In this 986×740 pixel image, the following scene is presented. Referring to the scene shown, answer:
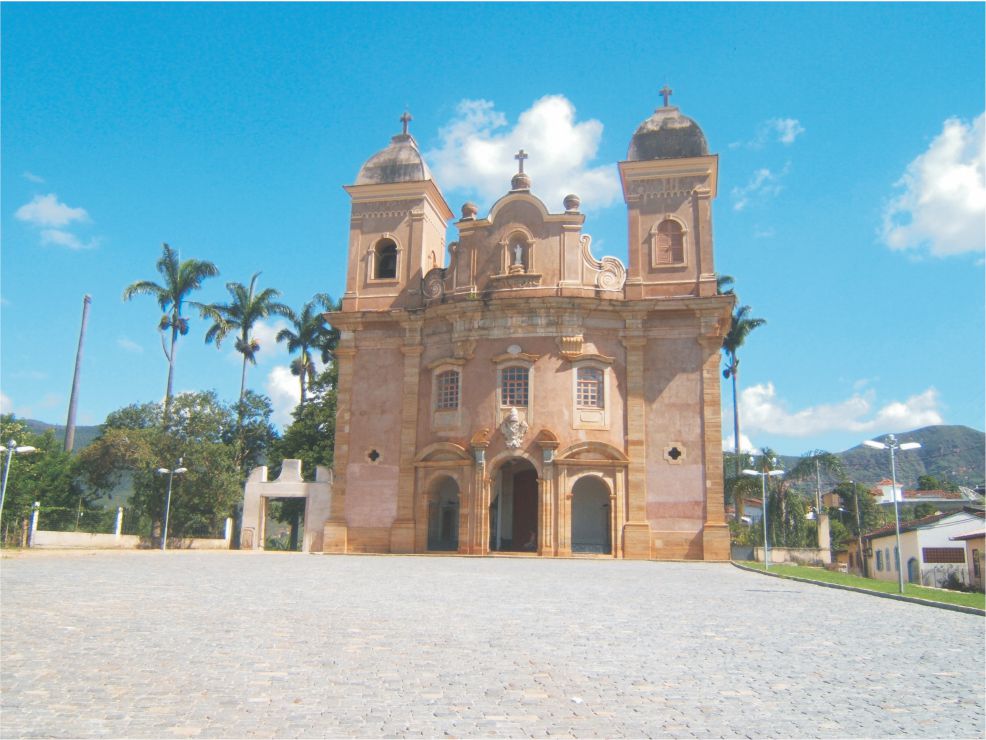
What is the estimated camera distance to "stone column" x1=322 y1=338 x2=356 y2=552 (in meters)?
32.9

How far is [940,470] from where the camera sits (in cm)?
14525

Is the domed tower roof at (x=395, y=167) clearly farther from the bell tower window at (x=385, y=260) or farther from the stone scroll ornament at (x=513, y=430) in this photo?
the stone scroll ornament at (x=513, y=430)

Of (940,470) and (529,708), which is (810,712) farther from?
(940,470)

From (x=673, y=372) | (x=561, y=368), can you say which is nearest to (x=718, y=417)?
(x=673, y=372)

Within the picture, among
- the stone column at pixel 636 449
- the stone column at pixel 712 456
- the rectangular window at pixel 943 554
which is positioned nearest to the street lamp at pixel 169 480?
the stone column at pixel 636 449

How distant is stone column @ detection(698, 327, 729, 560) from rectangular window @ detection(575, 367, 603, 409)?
3.72 m

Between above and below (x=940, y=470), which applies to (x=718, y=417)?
below

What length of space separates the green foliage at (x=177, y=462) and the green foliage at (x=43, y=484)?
3.13ft

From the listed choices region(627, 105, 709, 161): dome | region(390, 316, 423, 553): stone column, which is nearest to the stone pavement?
region(390, 316, 423, 553): stone column

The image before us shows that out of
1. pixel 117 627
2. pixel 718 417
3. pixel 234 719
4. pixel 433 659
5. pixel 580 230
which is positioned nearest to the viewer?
pixel 234 719

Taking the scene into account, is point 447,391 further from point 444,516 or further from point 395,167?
point 395,167

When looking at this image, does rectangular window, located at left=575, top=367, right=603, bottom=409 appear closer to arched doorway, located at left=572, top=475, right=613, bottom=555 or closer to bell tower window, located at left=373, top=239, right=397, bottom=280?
arched doorway, located at left=572, top=475, right=613, bottom=555

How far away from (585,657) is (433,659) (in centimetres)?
148

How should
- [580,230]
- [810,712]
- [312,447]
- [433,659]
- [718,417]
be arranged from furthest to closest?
[312,447], [580,230], [718,417], [433,659], [810,712]
